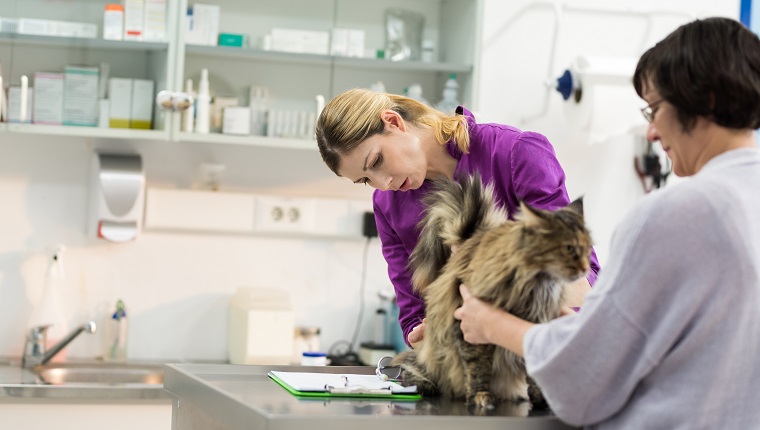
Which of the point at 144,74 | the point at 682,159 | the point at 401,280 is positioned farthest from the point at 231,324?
the point at 682,159

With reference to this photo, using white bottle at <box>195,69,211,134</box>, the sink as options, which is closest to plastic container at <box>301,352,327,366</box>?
the sink

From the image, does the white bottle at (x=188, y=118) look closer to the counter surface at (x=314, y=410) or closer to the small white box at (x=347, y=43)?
the small white box at (x=347, y=43)

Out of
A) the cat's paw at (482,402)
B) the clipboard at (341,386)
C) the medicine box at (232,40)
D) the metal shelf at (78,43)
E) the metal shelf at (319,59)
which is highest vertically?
the medicine box at (232,40)

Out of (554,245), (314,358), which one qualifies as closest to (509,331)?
(554,245)

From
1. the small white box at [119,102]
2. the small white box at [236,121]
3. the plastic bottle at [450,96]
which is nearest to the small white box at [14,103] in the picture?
the small white box at [119,102]

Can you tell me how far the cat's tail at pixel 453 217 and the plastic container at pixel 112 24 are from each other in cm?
178

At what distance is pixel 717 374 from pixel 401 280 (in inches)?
38.7

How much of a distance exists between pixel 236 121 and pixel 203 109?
0.37ft

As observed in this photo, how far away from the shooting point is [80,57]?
9.70 ft

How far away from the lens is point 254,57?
3.07 m

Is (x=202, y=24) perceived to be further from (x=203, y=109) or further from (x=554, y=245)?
(x=554, y=245)

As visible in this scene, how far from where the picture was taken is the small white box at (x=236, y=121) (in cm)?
304

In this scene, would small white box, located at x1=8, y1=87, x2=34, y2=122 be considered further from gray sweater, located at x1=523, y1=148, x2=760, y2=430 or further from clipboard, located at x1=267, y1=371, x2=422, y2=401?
gray sweater, located at x1=523, y1=148, x2=760, y2=430

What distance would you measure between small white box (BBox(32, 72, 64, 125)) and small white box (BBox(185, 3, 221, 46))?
17.4 inches
